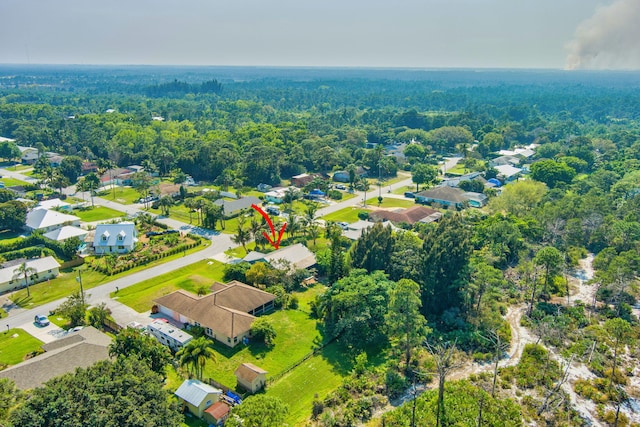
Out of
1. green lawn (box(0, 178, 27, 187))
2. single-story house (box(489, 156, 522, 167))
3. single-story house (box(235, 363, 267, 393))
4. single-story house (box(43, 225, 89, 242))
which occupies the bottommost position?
green lawn (box(0, 178, 27, 187))

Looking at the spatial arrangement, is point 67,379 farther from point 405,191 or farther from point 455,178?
point 455,178

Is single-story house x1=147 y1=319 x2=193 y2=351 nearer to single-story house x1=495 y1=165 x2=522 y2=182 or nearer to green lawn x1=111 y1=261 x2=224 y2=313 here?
green lawn x1=111 y1=261 x2=224 y2=313

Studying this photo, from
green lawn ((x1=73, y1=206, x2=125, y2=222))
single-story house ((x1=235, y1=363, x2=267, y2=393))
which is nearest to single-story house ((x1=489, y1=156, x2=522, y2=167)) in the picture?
green lawn ((x1=73, y1=206, x2=125, y2=222))

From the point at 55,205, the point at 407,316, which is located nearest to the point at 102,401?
the point at 407,316

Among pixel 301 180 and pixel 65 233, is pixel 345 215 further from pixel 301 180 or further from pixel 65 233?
pixel 65 233

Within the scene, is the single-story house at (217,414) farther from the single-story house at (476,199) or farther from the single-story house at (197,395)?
the single-story house at (476,199)

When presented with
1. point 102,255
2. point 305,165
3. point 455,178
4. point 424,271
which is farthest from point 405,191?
point 102,255
